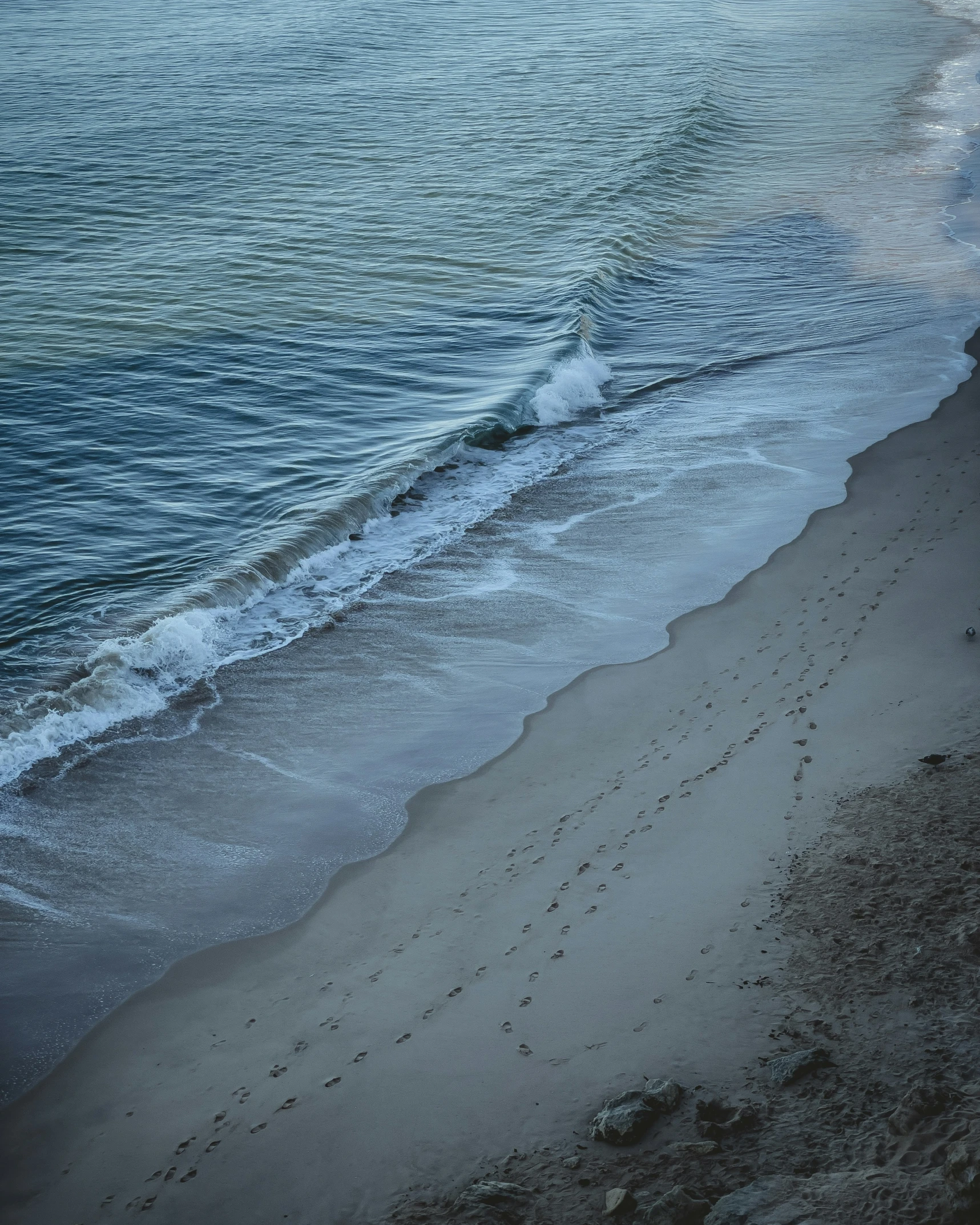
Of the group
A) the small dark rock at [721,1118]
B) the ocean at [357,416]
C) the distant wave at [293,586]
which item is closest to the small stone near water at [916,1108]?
the small dark rock at [721,1118]

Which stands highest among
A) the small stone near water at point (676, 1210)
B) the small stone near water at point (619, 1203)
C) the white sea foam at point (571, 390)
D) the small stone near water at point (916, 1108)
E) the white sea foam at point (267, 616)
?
the white sea foam at point (571, 390)

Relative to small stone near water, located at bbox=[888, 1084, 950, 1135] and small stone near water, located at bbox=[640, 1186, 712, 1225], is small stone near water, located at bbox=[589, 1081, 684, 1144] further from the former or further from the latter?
small stone near water, located at bbox=[888, 1084, 950, 1135]

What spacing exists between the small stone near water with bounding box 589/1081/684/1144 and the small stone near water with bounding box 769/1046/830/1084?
0.53 m

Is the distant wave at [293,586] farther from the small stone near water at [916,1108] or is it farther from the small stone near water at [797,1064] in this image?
the small stone near water at [916,1108]

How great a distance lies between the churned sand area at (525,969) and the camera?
537cm

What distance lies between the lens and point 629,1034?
575cm

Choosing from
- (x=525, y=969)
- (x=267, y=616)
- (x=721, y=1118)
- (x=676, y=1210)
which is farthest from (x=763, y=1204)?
(x=267, y=616)

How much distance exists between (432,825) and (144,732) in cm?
336

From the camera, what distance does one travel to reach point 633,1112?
5.08 metres

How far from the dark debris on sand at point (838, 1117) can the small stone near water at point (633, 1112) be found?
45 millimetres

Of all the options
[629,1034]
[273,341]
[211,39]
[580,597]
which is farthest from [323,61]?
[629,1034]

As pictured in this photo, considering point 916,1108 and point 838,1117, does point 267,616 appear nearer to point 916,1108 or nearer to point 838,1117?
point 838,1117

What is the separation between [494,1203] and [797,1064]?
175cm

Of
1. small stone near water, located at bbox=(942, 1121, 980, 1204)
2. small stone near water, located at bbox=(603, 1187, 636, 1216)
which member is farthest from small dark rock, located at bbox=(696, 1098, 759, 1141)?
small stone near water, located at bbox=(942, 1121, 980, 1204)
